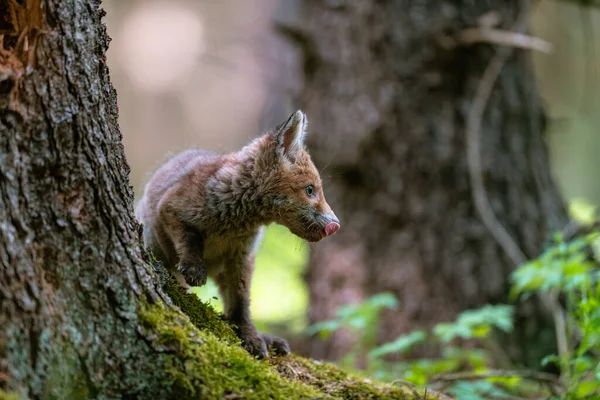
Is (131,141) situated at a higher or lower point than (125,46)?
lower

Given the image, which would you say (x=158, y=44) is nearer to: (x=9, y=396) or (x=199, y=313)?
(x=199, y=313)

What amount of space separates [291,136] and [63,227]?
82.6 inches

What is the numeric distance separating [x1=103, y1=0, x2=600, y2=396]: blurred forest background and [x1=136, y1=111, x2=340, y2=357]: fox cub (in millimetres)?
493

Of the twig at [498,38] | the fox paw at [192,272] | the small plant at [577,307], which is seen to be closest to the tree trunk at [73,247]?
the fox paw at [192,272]

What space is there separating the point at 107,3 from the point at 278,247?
10.4m

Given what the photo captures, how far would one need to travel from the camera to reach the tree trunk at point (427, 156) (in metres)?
7.30

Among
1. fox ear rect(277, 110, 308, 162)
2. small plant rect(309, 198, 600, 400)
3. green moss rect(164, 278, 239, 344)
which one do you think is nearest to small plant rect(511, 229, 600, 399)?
small plant rect(309, 198, 600, 400)

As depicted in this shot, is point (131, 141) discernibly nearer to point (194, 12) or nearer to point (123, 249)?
point (194, 12)

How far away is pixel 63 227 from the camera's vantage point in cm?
275

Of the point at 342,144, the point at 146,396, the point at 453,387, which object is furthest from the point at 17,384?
the point at 342,144

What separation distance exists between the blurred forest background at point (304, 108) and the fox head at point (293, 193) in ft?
1.53

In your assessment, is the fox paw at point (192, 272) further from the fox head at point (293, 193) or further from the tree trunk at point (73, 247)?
the tree trunk at point (73, 247)

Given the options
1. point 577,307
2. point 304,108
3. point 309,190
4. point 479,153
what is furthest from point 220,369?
point 304,108

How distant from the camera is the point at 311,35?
7793mm
